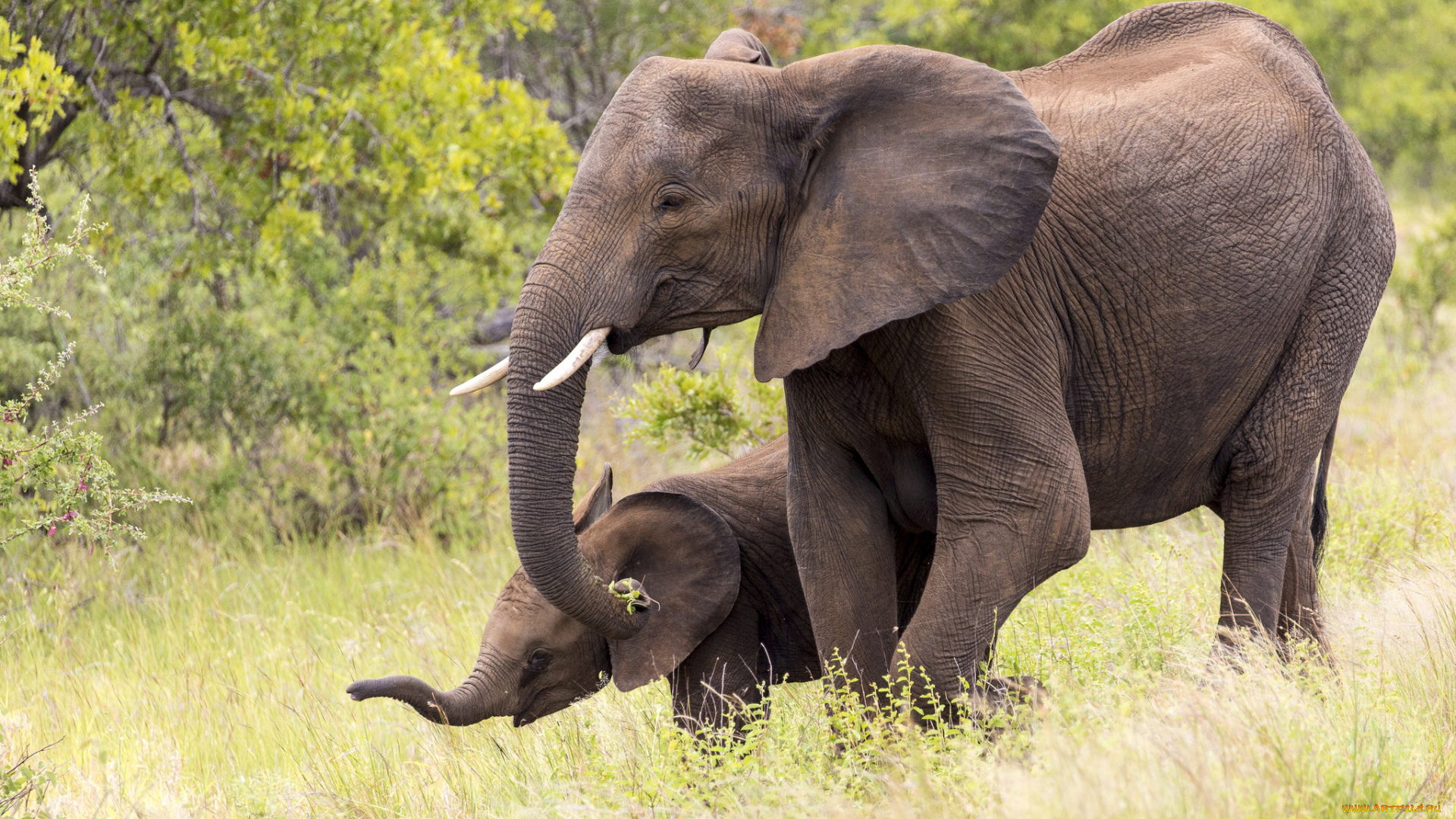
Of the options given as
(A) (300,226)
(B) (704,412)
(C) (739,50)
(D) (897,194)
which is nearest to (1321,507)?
(D) (897,194)

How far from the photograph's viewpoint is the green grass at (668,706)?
129 inches

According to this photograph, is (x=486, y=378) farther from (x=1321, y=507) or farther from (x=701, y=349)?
(x=1321, y=507)

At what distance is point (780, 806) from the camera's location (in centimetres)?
369

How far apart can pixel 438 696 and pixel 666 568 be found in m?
0.87

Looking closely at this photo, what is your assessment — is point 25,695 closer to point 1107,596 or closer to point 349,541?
point 349,541

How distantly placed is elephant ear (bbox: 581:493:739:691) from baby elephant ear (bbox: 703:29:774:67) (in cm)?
155

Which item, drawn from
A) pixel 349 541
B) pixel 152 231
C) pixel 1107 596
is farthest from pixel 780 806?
pixel 152 231

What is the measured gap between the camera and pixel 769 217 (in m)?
3.67

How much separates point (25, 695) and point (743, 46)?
462cm

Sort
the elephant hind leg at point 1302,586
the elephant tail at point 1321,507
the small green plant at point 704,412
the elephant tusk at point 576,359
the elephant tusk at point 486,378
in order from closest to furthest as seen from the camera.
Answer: the elephant tusk at point 576,359, the elephant tusk at point 486,378, the elephant hind leg at point 1302,586, the elephant tail at point 1321,507, the small green plant at point 704,412

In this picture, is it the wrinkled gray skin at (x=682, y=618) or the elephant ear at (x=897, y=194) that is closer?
the elephant ear at (x=897, y=194)

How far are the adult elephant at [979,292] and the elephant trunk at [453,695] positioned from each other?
1.74ft

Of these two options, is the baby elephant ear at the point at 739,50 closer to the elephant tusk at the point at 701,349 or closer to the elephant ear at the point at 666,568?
the elephant tusk at the point at 701,349

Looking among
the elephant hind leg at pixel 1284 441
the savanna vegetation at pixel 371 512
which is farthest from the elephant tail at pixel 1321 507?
the elephant hind leg at pixel 1284 441
